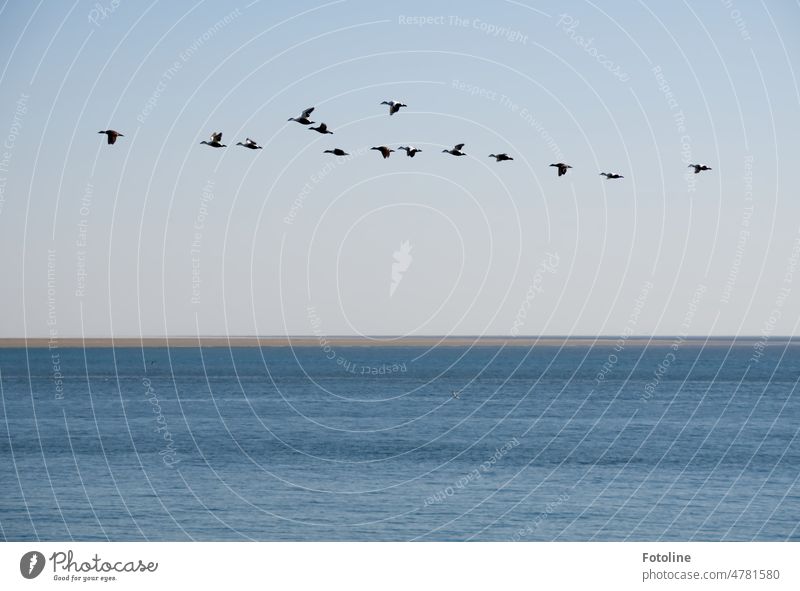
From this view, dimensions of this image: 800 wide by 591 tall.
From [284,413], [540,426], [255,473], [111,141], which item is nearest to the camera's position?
[111,141]

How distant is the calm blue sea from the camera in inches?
2837

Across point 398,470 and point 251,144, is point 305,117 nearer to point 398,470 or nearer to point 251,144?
point 251,144

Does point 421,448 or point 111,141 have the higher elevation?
point 111,141

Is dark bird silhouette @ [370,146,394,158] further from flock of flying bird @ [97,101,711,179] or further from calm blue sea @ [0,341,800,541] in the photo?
calm blue sea @ [0,341,800,541]

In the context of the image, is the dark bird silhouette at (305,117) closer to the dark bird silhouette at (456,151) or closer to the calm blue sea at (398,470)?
the dark bird silhouette at (456,151)

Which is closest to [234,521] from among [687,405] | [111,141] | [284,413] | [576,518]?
[576,518]

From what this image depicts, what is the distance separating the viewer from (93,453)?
104875mm

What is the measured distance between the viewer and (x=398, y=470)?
9575 centimetres

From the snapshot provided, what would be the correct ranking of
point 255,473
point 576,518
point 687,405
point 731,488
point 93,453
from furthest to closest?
1. point 687,405
2. point 93,453
3. point 255,473
4. point 731,488
5. point 576,518

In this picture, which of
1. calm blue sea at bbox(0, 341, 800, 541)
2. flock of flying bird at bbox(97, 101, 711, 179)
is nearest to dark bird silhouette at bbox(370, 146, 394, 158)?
flock of flying bird at bbox(97, 101, 711, 179)

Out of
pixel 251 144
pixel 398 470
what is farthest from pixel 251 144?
pixel 398 470

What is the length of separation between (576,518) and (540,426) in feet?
195

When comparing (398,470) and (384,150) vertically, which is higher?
(384,150)

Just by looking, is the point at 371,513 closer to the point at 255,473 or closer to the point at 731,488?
the point at 255,473
